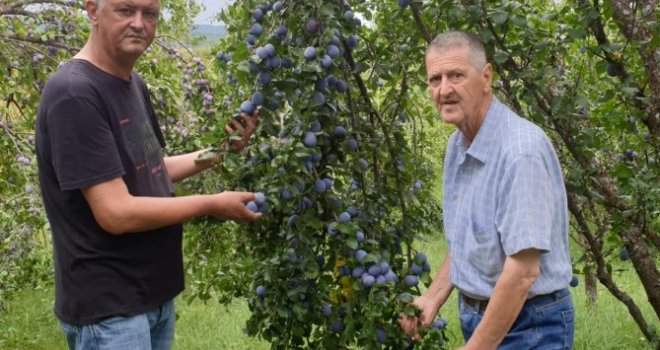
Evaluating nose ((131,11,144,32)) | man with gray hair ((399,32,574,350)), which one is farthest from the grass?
nose ((131,11,144,32))

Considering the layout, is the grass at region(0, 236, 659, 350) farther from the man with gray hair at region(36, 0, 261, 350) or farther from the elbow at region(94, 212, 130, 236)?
the elbow at region(94, 212, 130, 236)

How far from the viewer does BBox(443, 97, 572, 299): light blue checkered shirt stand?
5.44ft

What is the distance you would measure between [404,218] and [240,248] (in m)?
0.50

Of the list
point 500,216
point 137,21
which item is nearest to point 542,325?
point 500,216

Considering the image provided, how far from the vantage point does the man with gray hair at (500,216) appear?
1.67 metres

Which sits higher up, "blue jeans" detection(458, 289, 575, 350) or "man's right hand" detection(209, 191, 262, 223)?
"man's right hand" detection(209, 191, 262, 223)

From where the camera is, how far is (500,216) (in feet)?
5.66

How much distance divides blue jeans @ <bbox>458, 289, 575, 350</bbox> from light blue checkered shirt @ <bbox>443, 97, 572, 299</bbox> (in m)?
0.05

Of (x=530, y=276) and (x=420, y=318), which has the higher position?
(x=530, y=276)

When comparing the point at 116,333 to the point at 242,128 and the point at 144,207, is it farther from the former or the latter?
the point at 242,128

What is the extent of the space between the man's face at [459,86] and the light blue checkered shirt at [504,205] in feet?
0.13

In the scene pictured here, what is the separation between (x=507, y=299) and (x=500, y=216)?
7.2 inches

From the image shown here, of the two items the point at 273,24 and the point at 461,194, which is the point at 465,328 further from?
the point at 273,24

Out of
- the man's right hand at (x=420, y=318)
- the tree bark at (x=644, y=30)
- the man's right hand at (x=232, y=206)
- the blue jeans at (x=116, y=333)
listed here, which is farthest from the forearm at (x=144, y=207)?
the tree bark at (x=644, y=30)
